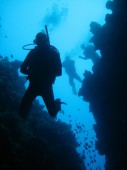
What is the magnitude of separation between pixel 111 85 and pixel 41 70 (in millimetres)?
16712

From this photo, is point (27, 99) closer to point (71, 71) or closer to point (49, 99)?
point (49, 99)

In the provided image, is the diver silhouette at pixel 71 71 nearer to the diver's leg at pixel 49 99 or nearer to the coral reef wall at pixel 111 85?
the coral reef wall at pixel 111 85

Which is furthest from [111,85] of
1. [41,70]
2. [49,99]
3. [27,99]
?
[41,70]

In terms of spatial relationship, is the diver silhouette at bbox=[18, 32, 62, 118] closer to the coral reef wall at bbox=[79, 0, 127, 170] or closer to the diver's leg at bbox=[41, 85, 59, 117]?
the diver's leg at bbox=[41, 85, 59, 117]

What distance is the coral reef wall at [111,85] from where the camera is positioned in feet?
67.3

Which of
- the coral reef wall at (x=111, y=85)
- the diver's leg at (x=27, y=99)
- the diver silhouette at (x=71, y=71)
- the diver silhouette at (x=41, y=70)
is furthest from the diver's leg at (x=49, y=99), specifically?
the diver silhouette at (x=71, y=71)

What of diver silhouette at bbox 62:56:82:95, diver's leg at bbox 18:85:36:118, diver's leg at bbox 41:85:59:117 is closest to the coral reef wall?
diver silhouette at bbox 62:56:82:95

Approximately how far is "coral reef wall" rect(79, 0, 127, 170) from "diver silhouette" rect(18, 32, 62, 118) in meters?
13.7

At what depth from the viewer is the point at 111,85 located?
21828mm

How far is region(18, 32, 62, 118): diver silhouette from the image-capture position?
597 cm

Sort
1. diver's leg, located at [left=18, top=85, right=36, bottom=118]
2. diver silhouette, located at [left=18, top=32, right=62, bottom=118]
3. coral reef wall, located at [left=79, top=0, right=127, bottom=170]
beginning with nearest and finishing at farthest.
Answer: diver silhouette, located at [left=18, top=32, right=62, bottom=118] → diver's leg, located at [left=18, top=85, right=36, bottom=118] → coral reef wall, located at [left=79, top=0, right=127, bottom=170]

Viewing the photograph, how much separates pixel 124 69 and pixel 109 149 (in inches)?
328

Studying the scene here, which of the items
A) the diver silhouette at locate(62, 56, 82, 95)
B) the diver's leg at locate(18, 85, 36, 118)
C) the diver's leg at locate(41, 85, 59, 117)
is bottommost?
the diver's leg at locate(18, 85, 36, 118)

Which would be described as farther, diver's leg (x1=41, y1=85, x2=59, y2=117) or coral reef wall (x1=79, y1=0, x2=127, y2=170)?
coral reef wall (x1=79, y1=0, x2=127, y2=170)
